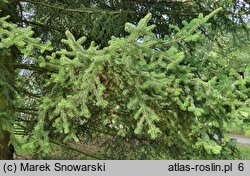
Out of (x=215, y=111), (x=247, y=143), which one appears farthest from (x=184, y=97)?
(x=247, y=143)

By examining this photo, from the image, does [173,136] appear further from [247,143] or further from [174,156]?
[247,143]

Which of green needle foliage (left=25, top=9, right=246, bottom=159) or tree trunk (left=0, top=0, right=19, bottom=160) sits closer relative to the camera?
green needle foliage (left=25, top=9, right=246, bottom=159)

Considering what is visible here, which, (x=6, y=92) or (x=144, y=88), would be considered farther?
(x=6, y=92)

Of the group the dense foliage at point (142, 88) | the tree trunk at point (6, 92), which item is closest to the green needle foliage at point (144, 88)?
the dense foliage at point (142, 88)

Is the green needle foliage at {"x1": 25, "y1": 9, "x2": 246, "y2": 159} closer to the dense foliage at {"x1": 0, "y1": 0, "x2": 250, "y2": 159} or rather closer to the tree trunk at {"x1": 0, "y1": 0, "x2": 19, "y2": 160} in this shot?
the dense foliage at {"x1": 0, "y1": 0, "x2": 250, "y2": 159}

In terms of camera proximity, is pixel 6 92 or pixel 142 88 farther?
pixel 6 92

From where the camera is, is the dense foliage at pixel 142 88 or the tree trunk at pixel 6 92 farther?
the tree trunk at pixel 6 92

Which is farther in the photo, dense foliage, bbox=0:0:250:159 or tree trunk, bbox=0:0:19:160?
tree trunk, bbox=0:0:19:160

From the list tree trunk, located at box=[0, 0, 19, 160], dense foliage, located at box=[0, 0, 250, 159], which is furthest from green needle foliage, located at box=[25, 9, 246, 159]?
tree trunk, located at box=[0, 0, 19, 160]

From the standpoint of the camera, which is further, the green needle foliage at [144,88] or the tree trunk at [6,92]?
the tree trunk at [6,92]

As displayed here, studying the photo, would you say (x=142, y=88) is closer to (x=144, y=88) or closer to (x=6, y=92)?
(x=144, y=88)

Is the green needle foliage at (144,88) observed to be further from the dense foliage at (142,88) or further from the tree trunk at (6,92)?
the tree trunk at (6,92)

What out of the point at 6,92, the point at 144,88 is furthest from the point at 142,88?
the point at 6,92

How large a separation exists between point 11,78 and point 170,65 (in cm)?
184
